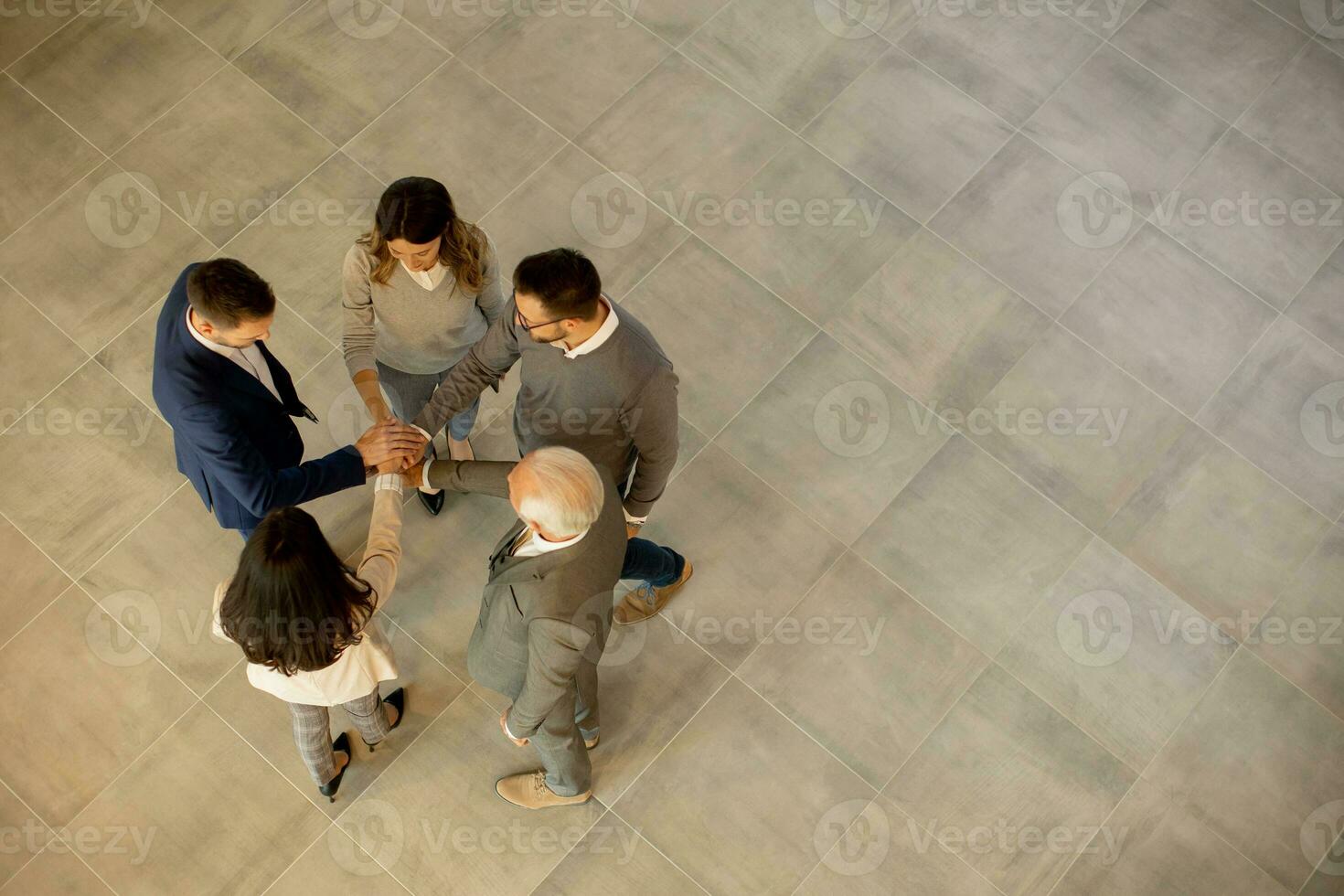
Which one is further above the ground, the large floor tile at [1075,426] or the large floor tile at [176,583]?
the large floor tile at [1075,426]

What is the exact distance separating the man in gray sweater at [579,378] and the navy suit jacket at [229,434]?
379 mm

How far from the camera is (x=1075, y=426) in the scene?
13.7 ft

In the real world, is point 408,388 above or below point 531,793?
above

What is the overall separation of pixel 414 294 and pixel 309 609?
105 cm

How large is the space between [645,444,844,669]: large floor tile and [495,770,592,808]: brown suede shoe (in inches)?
27.8

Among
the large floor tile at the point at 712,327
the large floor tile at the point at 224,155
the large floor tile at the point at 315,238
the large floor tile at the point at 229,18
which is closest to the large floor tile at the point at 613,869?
the large floor tile at the point at 712,327

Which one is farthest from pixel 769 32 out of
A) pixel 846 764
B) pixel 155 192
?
pixel 846 764

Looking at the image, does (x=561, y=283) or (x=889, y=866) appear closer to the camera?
(x=561, y=283)

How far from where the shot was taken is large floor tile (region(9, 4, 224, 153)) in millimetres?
4523

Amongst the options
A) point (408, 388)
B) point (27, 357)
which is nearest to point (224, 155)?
point (27, 357)

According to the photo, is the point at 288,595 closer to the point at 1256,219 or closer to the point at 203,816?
the point at 203,816

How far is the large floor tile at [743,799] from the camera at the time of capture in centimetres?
347

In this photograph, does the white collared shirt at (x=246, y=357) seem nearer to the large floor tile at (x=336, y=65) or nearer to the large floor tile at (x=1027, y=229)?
the large floor tile at (x=336, y=65)

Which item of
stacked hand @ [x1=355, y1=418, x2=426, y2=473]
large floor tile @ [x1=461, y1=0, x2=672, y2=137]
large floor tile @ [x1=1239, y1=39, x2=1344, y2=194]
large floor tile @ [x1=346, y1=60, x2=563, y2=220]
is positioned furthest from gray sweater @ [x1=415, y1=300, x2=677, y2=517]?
large floor tile @ [x1=1239, y1=39, x2=1344, y2=194]
